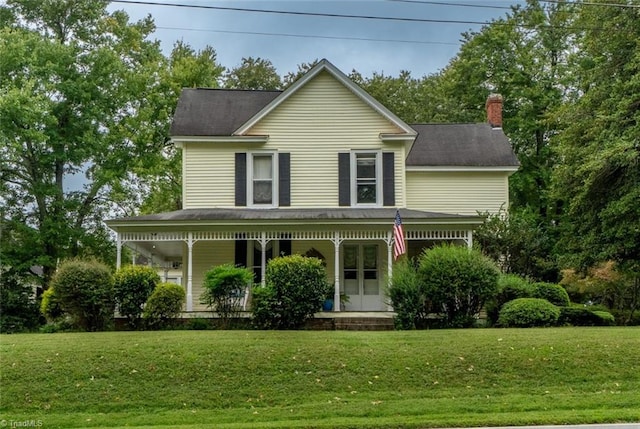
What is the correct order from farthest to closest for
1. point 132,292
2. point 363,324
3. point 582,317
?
point 582,317 < point 363,324 < point 132,292

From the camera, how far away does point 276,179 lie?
19.0m

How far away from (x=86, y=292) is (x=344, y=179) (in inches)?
335

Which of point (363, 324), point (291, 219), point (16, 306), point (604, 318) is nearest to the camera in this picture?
point (363, 324)

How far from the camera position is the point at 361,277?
18.9m

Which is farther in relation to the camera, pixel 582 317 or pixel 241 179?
pixel 241 179

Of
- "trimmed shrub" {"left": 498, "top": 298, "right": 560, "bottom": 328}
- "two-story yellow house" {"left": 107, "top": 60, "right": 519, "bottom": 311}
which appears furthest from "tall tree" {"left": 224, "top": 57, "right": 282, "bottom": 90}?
"trimmed shrub" {"left": 498, "top": 298, "right": 560, "bottom": 328}

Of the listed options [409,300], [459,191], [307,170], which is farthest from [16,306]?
[459,191]

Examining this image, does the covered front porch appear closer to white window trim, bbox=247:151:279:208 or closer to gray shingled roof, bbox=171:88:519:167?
white window trim, bbox=247:151:279:208

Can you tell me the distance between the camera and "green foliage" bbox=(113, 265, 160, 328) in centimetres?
1482

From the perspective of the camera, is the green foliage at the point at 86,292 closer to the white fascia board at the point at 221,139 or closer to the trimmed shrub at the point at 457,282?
the white fascia board at the point at 221,139

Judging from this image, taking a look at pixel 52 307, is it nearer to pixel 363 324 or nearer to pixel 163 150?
pixel 363 324

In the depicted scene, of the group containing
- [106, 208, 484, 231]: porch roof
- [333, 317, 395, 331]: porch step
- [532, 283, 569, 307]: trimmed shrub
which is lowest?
[333, 317, 395, 331]: porch step

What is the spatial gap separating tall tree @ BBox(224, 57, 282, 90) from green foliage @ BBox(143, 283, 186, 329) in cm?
2634

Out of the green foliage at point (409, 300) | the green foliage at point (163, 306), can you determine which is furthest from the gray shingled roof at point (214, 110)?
the green foliage at point (409, 300)
